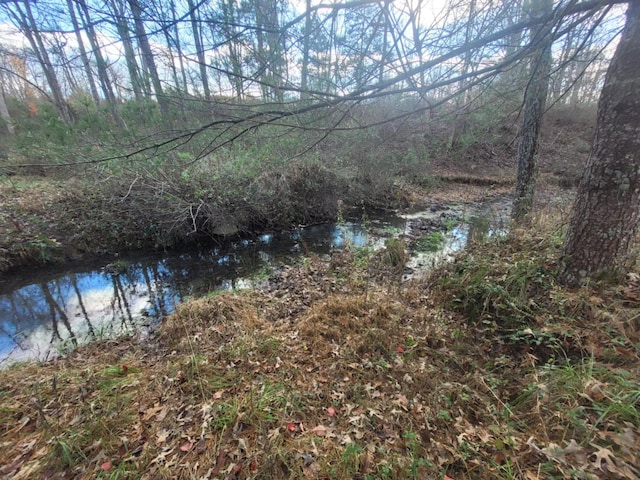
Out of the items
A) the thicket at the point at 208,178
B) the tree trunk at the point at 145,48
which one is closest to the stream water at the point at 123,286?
the thicket at the point at 208,178

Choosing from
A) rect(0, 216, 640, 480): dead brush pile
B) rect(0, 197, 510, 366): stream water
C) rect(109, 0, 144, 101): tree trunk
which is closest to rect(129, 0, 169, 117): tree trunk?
rect(109, 0, 144, 101): tree trunk

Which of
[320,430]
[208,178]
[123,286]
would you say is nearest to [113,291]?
[123,286]

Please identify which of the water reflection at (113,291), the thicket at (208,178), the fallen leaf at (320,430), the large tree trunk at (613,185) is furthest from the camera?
the thicket at (208,178)

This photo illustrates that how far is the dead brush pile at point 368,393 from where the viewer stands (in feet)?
6.45

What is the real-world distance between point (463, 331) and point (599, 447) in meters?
1.89

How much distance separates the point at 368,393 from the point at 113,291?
20.4 feet

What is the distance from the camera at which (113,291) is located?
20.2ft

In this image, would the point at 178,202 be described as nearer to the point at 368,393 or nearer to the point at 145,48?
the point at 145,48

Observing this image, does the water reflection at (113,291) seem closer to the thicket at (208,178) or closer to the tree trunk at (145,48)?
the thicket at (208,178)

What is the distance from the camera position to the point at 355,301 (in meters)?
4.10

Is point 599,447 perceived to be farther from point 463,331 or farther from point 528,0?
point 528,0

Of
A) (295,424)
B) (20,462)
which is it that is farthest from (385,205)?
(20,462)

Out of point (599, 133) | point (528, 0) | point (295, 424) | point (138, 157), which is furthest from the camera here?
point (138, 157)

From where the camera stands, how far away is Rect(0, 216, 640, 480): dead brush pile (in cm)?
197
